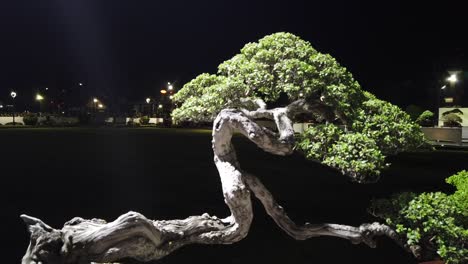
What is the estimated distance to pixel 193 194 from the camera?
28.9 ft

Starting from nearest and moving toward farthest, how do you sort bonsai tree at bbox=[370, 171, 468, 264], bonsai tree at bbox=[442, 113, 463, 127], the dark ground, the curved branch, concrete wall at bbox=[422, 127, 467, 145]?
bonsai tree at bbox=[370, 171, 468, 264] → the curved branch → the dark ground → concrete wall at bbox=[422, 127, 467, 145] → bonsai tree at bbox=[442, 113, 463, 127]

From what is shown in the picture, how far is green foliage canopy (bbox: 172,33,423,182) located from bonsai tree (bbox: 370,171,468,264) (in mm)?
495

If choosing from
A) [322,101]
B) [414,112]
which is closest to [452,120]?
[414,112]

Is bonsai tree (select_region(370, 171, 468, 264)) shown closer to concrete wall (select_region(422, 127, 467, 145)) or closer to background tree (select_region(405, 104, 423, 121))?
background tree (select_region(405, 104, 423, 121))

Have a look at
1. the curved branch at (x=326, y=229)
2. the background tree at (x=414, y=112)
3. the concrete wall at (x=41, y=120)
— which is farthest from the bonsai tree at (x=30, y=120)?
the curved branch at (x=326, y=229)

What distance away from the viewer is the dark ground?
5488 mm

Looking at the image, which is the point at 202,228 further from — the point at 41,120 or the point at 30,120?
the point at 41,120

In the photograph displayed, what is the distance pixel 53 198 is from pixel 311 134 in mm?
6377

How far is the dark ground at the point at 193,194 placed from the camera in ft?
18.0

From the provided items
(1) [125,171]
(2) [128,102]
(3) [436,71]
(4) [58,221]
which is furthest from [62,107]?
(4) [58,221]

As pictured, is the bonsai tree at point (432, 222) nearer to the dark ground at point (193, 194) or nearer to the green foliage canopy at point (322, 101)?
the green foliage canopy at point (322, 101)

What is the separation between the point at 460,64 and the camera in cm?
3291

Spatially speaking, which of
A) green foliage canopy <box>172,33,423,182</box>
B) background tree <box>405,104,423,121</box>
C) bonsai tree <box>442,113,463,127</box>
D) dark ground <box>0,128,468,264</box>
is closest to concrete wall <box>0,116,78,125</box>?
dark ground <box>0,128,468,264</box>

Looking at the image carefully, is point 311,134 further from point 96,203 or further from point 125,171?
point 125,171
